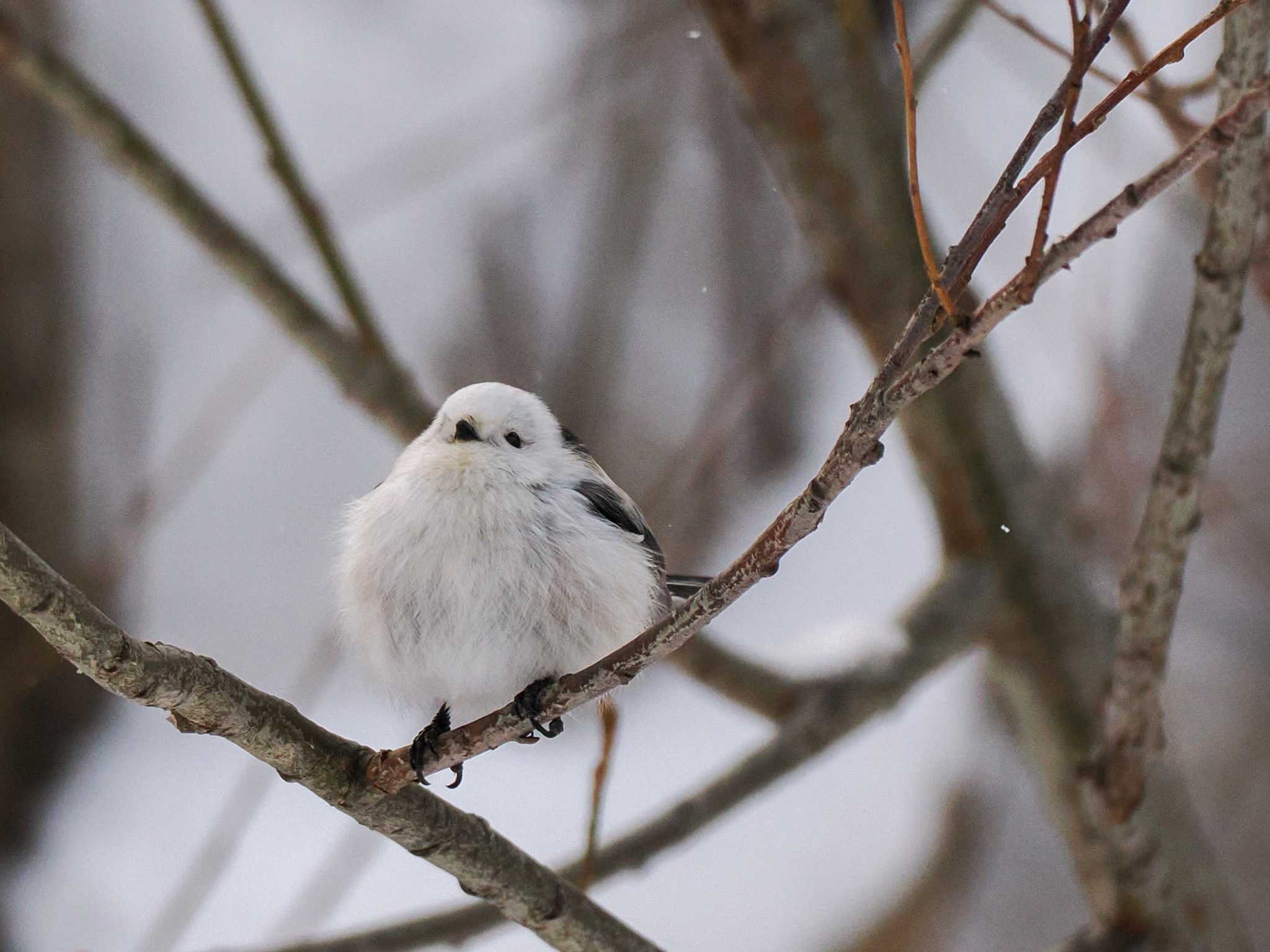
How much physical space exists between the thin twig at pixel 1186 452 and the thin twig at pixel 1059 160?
399 millimetres

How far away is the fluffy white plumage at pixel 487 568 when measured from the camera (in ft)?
4.74

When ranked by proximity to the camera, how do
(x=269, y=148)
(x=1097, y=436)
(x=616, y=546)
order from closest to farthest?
(x=616, y=546) < (x=269, y=148) < (x=1097, y=436)

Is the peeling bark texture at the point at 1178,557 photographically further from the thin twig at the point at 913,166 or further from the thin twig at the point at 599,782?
the thin twig at the point at 599,782

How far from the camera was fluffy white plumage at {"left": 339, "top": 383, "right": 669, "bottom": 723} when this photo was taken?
145 cm

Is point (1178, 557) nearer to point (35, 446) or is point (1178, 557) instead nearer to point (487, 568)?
point (487, 568)

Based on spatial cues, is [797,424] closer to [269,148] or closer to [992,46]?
[992,46]

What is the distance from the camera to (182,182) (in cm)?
216

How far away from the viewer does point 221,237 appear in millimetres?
2154

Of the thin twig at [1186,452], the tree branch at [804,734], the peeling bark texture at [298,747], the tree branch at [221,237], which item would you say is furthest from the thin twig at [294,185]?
the thin twig at [1186,452]

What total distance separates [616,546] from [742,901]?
215 cm

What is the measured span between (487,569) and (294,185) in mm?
975

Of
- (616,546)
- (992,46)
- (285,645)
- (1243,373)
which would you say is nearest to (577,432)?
(616,546)

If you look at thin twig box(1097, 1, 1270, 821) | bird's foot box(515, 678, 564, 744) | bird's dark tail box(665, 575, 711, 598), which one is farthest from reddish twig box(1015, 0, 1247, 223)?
bird's dark tail box(665, 575, 711, 598)

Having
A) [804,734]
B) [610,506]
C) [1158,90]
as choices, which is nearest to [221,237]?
[610,506]
